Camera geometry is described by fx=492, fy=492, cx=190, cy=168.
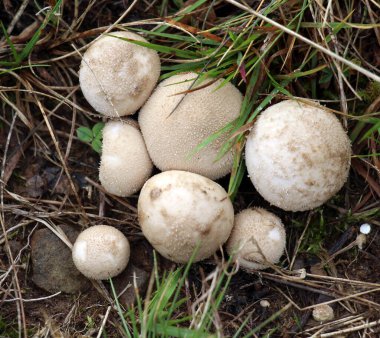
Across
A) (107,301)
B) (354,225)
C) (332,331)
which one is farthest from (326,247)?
(107,301)

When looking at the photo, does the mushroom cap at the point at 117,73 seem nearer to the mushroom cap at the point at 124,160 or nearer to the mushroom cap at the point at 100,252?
the mushroom cap at the point at 124,160

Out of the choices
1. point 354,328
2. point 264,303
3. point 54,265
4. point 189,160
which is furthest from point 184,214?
point 354,328

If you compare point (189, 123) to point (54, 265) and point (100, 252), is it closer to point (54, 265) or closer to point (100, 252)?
point (100, 252)

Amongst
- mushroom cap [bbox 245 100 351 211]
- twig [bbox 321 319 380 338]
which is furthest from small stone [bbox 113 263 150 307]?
twig [bbox 321 319 380 338]

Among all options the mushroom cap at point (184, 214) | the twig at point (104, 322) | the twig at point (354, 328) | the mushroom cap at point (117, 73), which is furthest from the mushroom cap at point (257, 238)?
the mushroom cap at point (117, 73)

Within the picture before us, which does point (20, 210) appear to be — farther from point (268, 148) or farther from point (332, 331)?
point (332, 331)

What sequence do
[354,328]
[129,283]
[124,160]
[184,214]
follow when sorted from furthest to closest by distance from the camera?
[129,283] < [124,160] < [354,328] < [184,214]

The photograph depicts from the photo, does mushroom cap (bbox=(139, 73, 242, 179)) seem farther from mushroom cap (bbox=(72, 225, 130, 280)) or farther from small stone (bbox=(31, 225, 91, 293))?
small stone (bbox=(31, 225, 91, 293))
